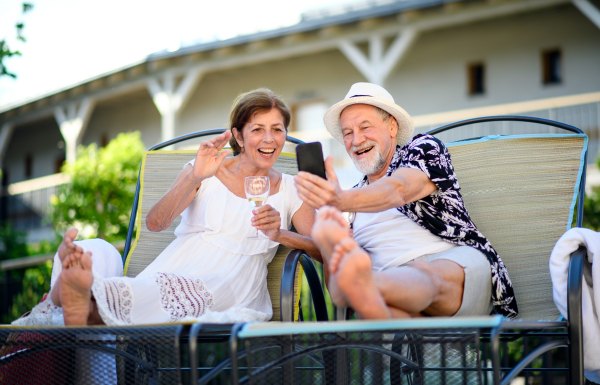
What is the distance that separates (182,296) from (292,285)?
438 millimetres

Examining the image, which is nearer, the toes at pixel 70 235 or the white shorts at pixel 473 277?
the toes at pixel 70 235

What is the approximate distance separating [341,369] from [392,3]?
827cm

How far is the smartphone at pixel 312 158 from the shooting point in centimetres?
195

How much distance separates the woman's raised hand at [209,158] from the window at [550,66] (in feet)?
27.9

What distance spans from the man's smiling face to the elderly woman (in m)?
0.34

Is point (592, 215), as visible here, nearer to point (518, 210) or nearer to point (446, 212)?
point (518, 210)

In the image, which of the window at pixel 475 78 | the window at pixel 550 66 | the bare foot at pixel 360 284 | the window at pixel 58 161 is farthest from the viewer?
the window at pixel 58 161

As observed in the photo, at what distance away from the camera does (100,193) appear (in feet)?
24.4

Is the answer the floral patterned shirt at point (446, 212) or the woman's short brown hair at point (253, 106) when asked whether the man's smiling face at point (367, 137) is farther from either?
the woman's short brown hair at point (253, 106)

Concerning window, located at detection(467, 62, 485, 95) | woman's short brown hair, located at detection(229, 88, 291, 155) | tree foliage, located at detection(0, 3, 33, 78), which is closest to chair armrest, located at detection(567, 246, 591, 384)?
woman's short brown hair, located at detection(229, 88, 291, 155)

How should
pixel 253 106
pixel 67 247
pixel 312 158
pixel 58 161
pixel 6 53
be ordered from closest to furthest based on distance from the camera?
pixel 67 247 < pixel 312 158 < pixel 253 106 < pixel 6 53 < pixel 58 161

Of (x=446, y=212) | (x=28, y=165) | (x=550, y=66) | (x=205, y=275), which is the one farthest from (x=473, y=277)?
(x=28, y=165)

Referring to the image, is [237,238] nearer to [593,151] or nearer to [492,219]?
[492,219]

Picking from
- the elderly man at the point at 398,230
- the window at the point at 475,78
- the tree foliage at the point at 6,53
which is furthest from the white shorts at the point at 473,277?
the window at the point at 475,78
